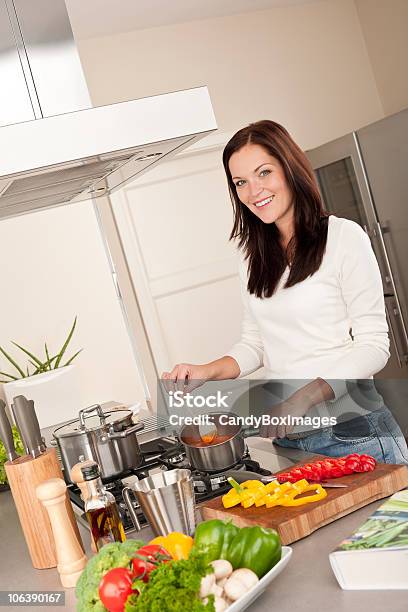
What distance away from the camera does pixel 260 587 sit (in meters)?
1.03

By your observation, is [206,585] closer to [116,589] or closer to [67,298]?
[116,589]

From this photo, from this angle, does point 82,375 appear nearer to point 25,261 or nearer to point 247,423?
point 25,261

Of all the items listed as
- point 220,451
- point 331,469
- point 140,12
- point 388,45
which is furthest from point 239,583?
point 388,45

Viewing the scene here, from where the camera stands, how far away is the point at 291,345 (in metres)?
1.85

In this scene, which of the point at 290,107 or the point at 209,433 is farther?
the point at 290,107

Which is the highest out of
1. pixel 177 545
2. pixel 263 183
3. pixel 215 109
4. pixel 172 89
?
pixel 172 89

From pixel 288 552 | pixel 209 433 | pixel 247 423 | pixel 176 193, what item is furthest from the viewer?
pixel 176 193

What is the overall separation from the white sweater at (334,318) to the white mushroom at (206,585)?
0.84m

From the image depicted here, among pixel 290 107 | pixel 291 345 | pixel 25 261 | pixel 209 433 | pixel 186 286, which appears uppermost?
pixel 290 107

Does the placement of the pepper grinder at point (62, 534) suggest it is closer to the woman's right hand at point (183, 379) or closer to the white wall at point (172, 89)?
the woman's right hand at point (183, 379)

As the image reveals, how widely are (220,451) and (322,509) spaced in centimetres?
34

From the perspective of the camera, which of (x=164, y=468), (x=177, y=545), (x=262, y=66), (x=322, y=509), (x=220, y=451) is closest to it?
(x=177, y=545)

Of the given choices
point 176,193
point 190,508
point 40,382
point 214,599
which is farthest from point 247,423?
point 176,193

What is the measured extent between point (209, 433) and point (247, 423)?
185 millimetres
